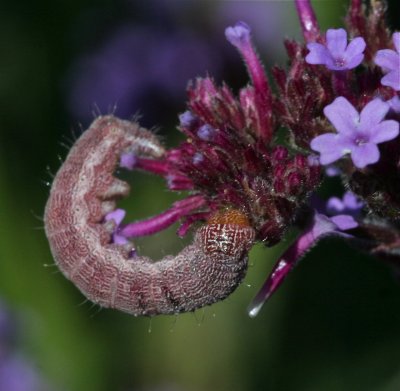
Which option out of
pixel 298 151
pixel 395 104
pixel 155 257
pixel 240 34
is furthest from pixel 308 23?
pixel 155 257

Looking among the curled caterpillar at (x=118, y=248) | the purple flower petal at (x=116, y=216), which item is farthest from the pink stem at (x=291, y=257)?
the purple flower petal at (x=116, y=216)

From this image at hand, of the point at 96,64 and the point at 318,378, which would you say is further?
the point at 96,64

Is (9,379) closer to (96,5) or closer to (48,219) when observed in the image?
(48,219)

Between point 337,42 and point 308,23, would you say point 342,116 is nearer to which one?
point 337,42

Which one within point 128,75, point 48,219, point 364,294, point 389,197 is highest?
point 48,219

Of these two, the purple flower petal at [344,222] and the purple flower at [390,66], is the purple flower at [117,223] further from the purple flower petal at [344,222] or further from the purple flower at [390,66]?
the purple flower at [390,66]

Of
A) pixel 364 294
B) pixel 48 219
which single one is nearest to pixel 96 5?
pixel 364 294
